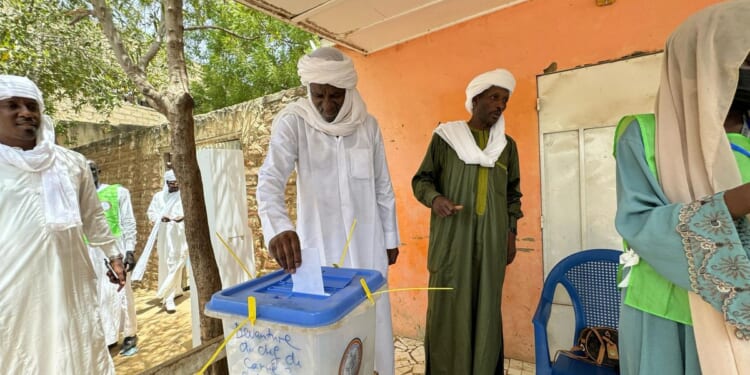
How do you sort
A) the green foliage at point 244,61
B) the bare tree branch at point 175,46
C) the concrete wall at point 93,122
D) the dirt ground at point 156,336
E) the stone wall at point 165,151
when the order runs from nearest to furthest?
the bare tree branch at point 175,46, the dirt ground at point 156,336, the stone wall at point 165,151, the concrete wall at point 93,122, the green foliage at point 244,61

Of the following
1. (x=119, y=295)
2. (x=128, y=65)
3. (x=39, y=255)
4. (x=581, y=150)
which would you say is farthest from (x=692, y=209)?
(x=119, y=295)

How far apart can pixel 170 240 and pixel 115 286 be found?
1.60 m

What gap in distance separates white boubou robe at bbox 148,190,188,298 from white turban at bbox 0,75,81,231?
136 inches

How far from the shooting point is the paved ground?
277 cm

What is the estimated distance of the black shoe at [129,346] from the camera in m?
3.91

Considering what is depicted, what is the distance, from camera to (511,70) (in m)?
2.69

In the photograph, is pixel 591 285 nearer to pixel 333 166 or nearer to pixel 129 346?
pixel 333 166

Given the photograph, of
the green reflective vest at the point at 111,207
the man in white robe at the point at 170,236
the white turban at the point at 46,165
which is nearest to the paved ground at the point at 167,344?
the man in white robe at the point at 170,236

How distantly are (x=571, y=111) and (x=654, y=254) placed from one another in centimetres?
175

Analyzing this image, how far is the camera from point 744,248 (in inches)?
35.4

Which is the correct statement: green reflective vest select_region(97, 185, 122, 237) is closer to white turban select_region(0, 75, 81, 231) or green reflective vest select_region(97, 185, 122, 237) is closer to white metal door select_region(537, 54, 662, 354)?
white turban select_region(0, 75, 81, 231)

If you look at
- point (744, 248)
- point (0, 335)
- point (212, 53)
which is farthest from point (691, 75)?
point (212, 53)

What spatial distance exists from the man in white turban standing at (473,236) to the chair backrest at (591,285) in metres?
0.34

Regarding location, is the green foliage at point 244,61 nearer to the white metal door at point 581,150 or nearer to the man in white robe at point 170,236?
the man in white robe at point 170,236
